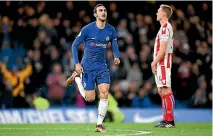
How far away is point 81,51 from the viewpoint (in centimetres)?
2280

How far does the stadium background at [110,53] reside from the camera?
2144 cm

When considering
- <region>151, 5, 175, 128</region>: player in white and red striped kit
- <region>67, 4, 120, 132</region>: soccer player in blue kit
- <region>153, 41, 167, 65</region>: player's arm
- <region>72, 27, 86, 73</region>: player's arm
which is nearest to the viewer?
<region>72, 27, 86, 73</region>: player's arm

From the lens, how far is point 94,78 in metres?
13.1

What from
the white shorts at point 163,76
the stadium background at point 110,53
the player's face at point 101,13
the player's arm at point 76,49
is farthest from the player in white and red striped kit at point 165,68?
the stadium background at point 110,53

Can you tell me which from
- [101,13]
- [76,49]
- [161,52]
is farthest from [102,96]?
[161,52]

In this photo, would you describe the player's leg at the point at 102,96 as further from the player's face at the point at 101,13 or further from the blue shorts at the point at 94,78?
the player's face at the point at 101,13

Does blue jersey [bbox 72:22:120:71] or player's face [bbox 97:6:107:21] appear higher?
player's face [bbox 97:6:107:21]

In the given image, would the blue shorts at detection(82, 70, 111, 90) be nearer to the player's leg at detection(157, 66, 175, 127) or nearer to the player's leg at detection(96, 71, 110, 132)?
the player's leg at detection(96, 71, 110, 132)

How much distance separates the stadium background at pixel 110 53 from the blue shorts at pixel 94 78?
765 cm

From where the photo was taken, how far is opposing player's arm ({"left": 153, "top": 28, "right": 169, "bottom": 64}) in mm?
14000

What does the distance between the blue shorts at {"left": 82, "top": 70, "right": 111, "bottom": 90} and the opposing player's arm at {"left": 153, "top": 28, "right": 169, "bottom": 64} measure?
4.77 ft

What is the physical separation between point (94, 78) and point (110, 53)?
9291mm

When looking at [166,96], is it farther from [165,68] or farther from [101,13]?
[101,13]

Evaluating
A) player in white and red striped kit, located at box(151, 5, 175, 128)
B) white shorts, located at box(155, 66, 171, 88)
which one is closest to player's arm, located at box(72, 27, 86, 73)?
player in white and red striped kit, located at box(151, 5, 175, 128)
